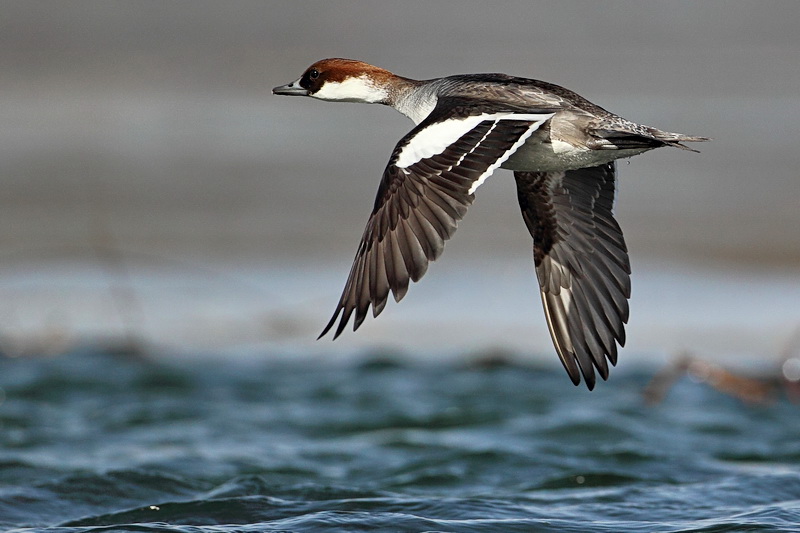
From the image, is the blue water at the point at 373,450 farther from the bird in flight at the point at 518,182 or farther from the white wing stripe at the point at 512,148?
the white wing stripe at the point at 512,148

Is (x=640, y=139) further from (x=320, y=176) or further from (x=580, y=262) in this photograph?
(x=320, y=176)

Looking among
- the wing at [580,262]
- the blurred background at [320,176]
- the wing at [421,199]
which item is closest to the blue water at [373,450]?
the blurred background at [320,176]

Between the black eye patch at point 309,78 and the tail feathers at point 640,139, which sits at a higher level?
the black eye patch at point 309,78

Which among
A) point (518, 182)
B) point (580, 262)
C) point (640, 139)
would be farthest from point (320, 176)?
point (640, 139)

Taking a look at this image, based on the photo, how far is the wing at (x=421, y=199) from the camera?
544cm

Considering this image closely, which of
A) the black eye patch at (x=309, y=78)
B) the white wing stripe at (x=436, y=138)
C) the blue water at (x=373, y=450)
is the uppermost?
the black eye patch at (x=309, y=78)

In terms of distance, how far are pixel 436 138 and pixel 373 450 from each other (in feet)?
8.79

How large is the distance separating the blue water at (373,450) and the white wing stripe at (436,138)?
70.2 inches

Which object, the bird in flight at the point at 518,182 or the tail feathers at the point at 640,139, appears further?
the tail feathers at the point at 640,139

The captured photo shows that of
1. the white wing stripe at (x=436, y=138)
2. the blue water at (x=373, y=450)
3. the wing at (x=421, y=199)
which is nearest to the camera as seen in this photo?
the wing at (x=421, y=199)

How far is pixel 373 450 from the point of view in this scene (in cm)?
783

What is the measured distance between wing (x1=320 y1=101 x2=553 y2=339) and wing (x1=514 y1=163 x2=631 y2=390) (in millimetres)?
1423

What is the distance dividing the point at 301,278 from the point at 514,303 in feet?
6.45

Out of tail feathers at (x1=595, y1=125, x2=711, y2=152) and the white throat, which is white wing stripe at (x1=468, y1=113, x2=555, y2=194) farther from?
the white throat
